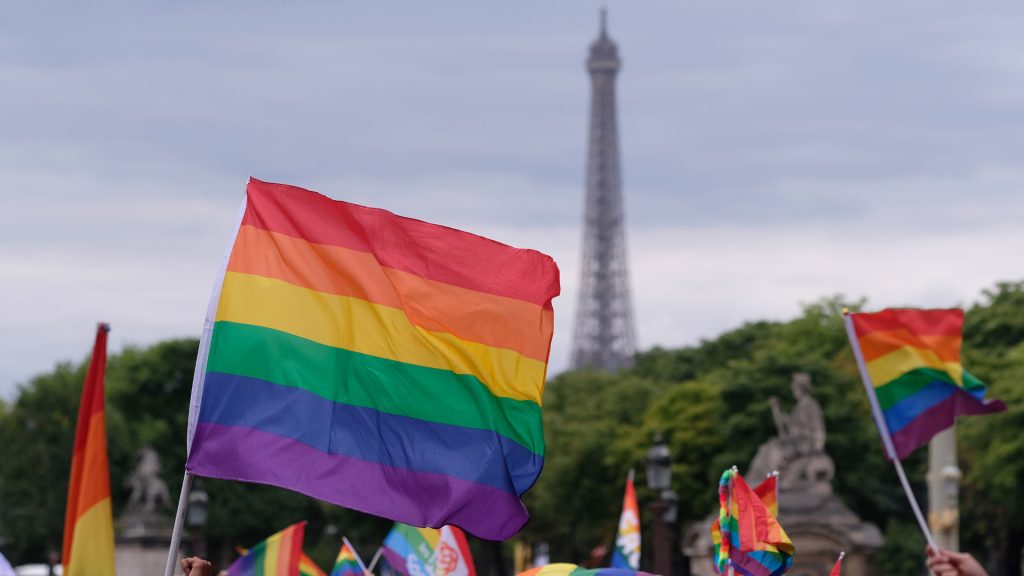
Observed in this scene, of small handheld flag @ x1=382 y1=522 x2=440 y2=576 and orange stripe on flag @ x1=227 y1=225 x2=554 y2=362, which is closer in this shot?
orange stripe on flag @ x1=227 y1=225 x2=554 y2=362

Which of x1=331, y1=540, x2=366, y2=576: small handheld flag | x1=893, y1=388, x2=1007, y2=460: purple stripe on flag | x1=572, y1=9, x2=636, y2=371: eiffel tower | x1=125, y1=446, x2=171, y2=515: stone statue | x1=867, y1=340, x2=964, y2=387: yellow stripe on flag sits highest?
x1=572, y1=9, x2=636, y2=371: eiffel tower

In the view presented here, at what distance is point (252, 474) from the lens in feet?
38.3

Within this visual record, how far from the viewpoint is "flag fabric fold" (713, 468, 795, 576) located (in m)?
14.5

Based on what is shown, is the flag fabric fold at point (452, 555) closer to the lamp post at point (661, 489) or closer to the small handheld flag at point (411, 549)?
the small handheld flag at point (411, 549)

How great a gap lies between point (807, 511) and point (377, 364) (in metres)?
25.7

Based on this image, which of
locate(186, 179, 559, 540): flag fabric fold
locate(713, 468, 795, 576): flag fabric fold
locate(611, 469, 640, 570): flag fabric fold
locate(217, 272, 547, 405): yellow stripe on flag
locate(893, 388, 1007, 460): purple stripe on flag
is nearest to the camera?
locate(186, 179, 559, 540): flag fabric fold

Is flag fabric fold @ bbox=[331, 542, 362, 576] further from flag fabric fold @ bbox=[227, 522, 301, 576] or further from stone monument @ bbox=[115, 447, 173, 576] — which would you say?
stone monument @ bbox=[115, 447, 173, 576]

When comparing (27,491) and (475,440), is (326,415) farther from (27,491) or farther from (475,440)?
(27,491)

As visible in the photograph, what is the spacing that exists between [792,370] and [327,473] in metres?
54.4

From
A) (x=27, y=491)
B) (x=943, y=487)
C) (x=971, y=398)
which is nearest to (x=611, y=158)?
(x=27, y=491)

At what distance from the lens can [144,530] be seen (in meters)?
60.8

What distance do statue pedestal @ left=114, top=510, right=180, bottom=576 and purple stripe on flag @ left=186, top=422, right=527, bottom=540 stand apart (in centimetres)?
4856

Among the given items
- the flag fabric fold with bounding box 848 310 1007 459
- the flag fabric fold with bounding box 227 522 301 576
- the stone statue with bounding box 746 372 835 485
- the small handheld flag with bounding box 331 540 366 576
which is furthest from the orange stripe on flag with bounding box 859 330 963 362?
the stone statue with bounding box 746 372 835 485

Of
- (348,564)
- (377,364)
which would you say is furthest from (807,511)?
(377,364)
